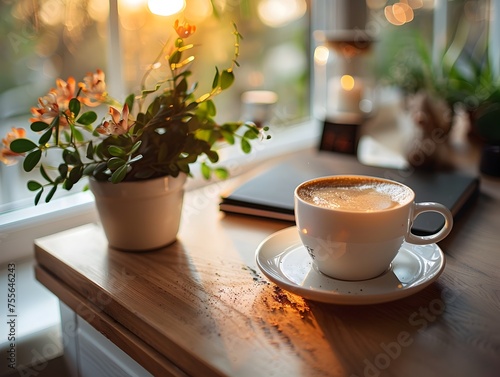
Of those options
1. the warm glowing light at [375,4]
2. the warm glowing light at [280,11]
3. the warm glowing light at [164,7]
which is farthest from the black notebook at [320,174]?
A: the warm glowing light at [375,4]

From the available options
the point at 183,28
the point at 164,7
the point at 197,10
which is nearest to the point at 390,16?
the point at 197,10

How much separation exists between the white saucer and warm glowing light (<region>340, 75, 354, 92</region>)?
0.71 metres

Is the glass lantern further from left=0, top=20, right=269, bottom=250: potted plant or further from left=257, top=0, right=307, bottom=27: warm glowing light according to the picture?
left=0, top=20, right=269, bottom=250: potted plant

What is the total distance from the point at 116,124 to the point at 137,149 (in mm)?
57

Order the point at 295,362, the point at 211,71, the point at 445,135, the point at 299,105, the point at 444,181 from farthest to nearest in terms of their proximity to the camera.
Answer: the point at 299,105
the point at 211,71
the point at 445,135
the point at 444,181
the point at 295,362

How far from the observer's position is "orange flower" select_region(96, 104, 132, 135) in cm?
72

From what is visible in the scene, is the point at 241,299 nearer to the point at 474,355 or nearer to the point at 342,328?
the point at 342,328

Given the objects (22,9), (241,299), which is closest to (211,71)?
(22,9)

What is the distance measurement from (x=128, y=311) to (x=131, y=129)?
0.24 m

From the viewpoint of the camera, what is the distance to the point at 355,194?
729 mm

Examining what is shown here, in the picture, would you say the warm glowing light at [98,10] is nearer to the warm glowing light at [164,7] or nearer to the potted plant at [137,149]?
the warm glowing light at [164,7]

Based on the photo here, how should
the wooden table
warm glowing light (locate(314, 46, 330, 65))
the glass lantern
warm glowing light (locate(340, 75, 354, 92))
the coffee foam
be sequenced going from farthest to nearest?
warm glowing light (locate(314, 46, 330, 65)) → warm glowing light (locate(340, 75, 354, 92)) → the glass lantern → the coffee foam → the wooden table

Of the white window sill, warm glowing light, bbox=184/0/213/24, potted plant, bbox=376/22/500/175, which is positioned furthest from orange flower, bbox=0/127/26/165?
potted plant, bbox=376/22/500/175

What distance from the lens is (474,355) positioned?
572 mm
